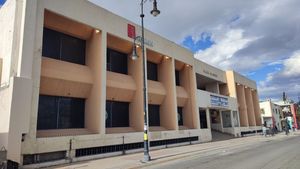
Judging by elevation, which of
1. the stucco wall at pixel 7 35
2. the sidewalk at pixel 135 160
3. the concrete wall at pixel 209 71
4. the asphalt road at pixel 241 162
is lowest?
the sidewalk at pixel 135 160

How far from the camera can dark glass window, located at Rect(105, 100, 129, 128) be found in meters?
21.6

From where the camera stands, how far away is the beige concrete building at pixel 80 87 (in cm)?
1394

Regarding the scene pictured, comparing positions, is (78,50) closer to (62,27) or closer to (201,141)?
(62,27)

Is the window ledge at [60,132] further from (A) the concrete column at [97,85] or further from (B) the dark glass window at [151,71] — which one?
(B) the dark glass window at [151,71]

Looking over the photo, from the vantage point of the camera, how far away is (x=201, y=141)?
1158 inches

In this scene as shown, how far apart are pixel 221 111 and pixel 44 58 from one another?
101ft

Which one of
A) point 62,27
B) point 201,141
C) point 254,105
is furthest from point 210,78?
point 62,27

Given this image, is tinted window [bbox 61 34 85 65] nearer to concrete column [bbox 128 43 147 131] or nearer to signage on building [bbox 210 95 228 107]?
concrete column [bbox 128 43 147 131]

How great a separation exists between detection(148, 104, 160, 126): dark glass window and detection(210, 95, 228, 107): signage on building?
33.7 feet

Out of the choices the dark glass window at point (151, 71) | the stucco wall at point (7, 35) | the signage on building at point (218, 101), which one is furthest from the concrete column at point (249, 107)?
the stucco wall at point (7, 35)

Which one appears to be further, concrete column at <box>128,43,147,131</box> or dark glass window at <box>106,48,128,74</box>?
dark glass window at <box>106,48,128,74</box>

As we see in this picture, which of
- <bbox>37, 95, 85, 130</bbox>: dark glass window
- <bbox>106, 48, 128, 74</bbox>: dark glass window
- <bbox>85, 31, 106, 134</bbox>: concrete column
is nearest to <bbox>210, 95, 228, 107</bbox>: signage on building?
<bbox>106, 48, 128, 74</bbox>: dark glass window

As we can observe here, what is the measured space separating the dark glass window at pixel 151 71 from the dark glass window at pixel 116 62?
374cm

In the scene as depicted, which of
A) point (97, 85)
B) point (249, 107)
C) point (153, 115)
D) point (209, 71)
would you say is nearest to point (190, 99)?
point (153, 115)
